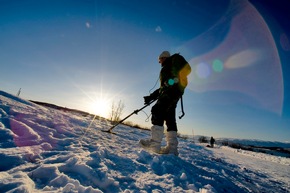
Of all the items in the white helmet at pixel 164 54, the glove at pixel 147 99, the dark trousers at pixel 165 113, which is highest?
the white helmet at pixel 164 54

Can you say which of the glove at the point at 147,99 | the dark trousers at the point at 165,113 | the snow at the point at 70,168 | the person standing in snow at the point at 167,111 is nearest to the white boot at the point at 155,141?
the person standing in snow at the point at 167,111

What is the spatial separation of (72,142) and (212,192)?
1.93m

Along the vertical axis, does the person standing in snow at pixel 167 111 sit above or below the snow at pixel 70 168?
above

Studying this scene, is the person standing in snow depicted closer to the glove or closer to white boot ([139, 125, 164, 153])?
white boot ([139, 125, 164, 153])

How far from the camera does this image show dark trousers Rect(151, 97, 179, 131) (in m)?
3.96

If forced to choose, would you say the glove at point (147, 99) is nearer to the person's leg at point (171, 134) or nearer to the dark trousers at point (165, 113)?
the dark trousers at point (165, 113)

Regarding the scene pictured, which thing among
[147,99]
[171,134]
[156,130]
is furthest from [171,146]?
[147,99]

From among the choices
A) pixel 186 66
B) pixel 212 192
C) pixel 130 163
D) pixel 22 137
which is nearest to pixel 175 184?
pixel 212 192

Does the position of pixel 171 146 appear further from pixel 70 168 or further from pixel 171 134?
pixel 70 168

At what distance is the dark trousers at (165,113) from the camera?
13.0 feet

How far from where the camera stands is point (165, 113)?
4020 millimetres

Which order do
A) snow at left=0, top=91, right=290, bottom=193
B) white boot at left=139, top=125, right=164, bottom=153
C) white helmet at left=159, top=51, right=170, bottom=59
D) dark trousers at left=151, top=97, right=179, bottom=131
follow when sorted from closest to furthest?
1. snow at left=0, top=91, right=290, bottom=193
2. white boot at left=139, top=125, right=164, bottom=153
3. dark trousers at left=151, top=97, right=179, bottom=131
4. white helmet at left=159, top=51, right=170, bottom=59

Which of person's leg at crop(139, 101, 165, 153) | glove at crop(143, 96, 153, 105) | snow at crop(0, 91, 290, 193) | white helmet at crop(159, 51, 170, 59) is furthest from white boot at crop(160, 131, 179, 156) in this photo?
white helmet at crop(159, 51, 170, 59)

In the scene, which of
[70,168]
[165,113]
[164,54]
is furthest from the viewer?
[164,54]
